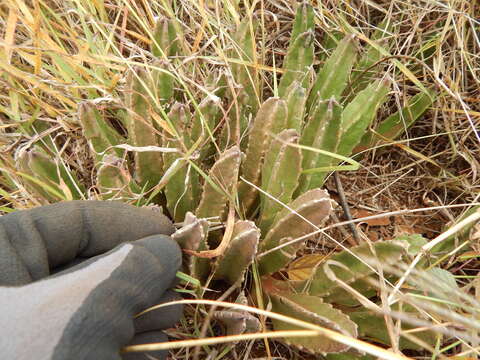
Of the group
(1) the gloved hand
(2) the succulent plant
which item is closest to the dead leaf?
(2) the succulent plant

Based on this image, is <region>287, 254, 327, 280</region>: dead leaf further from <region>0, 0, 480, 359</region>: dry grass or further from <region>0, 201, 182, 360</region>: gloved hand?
<region>0, 201, 182, 360</region>: gloved hand

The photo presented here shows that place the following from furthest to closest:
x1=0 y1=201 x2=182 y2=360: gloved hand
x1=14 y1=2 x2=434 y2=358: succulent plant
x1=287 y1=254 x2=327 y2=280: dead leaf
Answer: x1=287 y1=254 x2=327 y2=280: dead leaf
x1=14 y1=2 x2=434 y2=358: succulent plant
x1=0 y1=201 x2=182 y2=360: gloved hand

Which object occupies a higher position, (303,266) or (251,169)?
(251,169)

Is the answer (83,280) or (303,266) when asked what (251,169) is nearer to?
(303,266)

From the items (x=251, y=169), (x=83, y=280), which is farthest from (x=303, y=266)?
(x=83, y=280)

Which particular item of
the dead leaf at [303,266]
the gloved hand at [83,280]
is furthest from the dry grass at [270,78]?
the gloved hand at [83,280]
